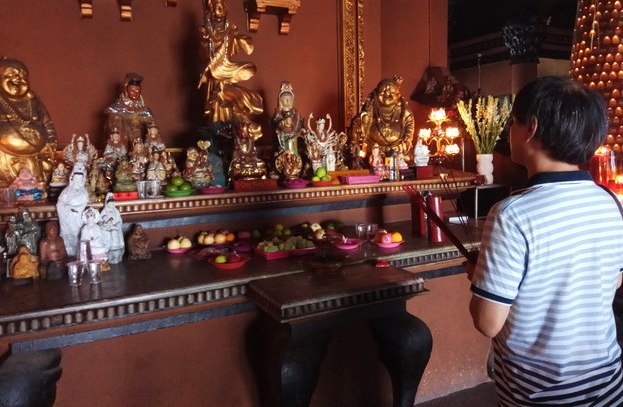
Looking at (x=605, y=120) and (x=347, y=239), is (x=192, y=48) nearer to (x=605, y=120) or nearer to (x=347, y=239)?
(x=347, y=239)

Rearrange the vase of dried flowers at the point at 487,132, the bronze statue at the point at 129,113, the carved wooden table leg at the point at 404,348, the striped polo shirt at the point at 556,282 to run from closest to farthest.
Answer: the striped polo shirt at the point at 556,282 < the carved wooden table leg at the point at 404,348 < the bronze statue at the point at 129,113 < the vase of dried flowers at the point at 487,132

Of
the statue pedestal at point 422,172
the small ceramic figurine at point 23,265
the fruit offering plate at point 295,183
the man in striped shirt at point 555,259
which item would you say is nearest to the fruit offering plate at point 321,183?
the fruit offering plate at point 295,183

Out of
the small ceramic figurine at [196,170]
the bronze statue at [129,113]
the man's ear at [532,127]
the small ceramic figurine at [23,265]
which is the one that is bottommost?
the small ceramic figurine at [23,265]

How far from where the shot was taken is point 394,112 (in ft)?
10.2

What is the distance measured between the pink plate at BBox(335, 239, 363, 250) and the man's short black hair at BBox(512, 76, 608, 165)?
54.2 inches

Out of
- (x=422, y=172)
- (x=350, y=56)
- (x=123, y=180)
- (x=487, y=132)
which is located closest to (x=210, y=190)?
(x=123, y=180)

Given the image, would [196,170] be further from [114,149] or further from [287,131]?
[287,131]

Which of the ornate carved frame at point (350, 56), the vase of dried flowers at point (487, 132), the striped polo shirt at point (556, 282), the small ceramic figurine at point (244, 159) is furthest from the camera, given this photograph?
the ornate carved frame at point (350, 56)

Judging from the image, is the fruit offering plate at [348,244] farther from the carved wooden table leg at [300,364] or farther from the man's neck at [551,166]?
the man's neck at [551,166]

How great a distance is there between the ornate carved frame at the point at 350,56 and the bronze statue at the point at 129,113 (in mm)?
1609

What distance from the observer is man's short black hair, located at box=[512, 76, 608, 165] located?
1.05m

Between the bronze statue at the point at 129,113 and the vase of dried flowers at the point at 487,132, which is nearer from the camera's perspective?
the bronze statue at the point at 129,113

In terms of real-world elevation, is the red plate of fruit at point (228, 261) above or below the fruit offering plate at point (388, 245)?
above

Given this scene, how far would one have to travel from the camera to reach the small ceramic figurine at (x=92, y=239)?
2058 mm
